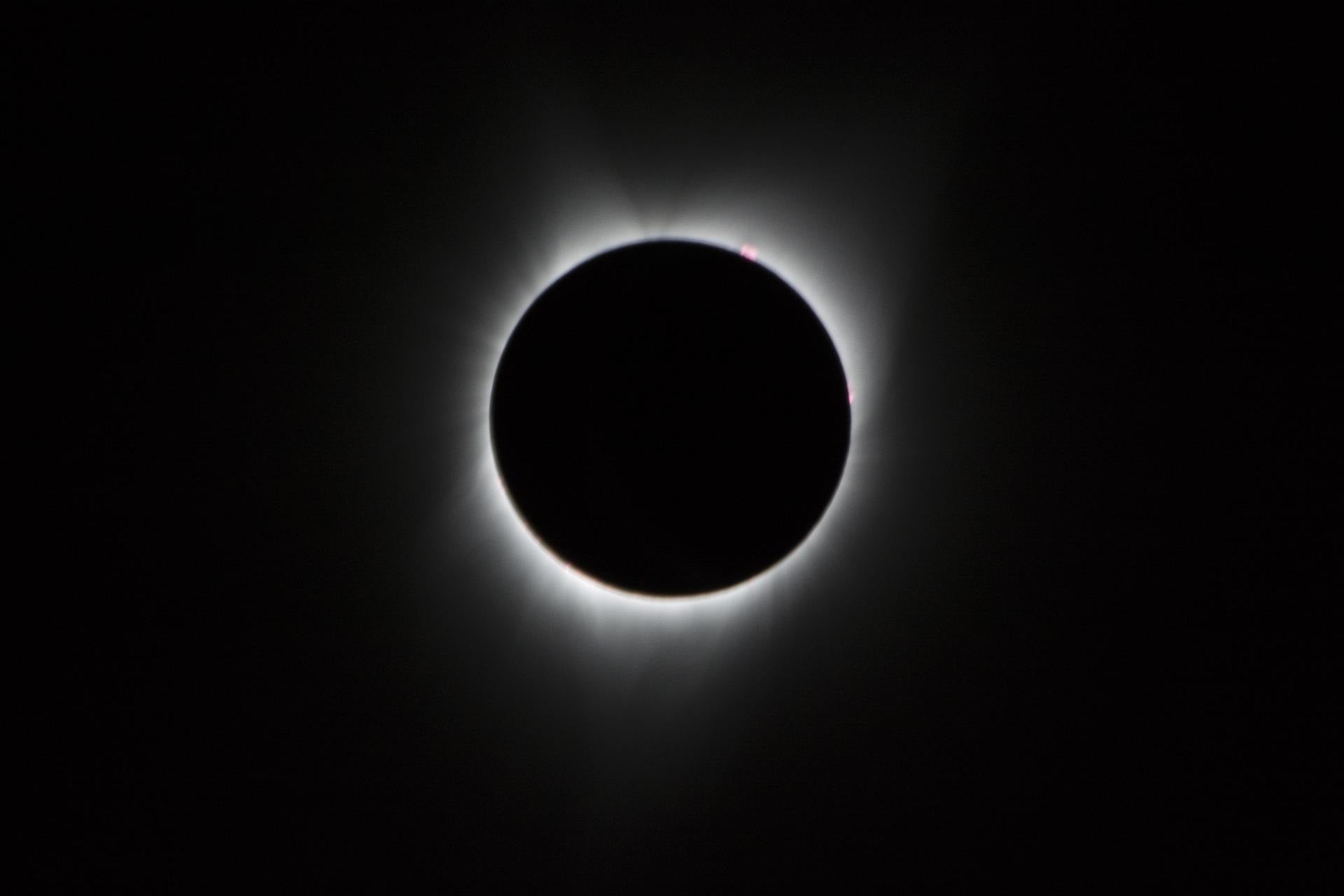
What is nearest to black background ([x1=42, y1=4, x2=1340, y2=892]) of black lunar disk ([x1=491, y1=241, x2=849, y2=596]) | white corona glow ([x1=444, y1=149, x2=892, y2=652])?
white corona glow ([x1=444, y1=149, x2=892, y2=652])

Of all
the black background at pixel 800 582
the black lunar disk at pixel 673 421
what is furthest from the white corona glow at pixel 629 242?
the black lunar disk at pixel 673 421

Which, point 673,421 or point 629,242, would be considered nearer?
point 673,421

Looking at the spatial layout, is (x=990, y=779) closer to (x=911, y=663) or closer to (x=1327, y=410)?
(x=911, y=663)

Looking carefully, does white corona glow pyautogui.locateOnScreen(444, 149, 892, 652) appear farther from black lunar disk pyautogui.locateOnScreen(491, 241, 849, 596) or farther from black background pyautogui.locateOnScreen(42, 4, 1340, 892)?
black lunar disk pyautogui.locateOnScreen(491, 241, 849, 596)

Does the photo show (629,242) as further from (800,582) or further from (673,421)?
(800,582)

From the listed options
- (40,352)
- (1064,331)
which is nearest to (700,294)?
(1064,331)

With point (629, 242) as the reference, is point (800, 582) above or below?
below

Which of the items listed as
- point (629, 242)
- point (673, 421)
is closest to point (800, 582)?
point (673, 421)
